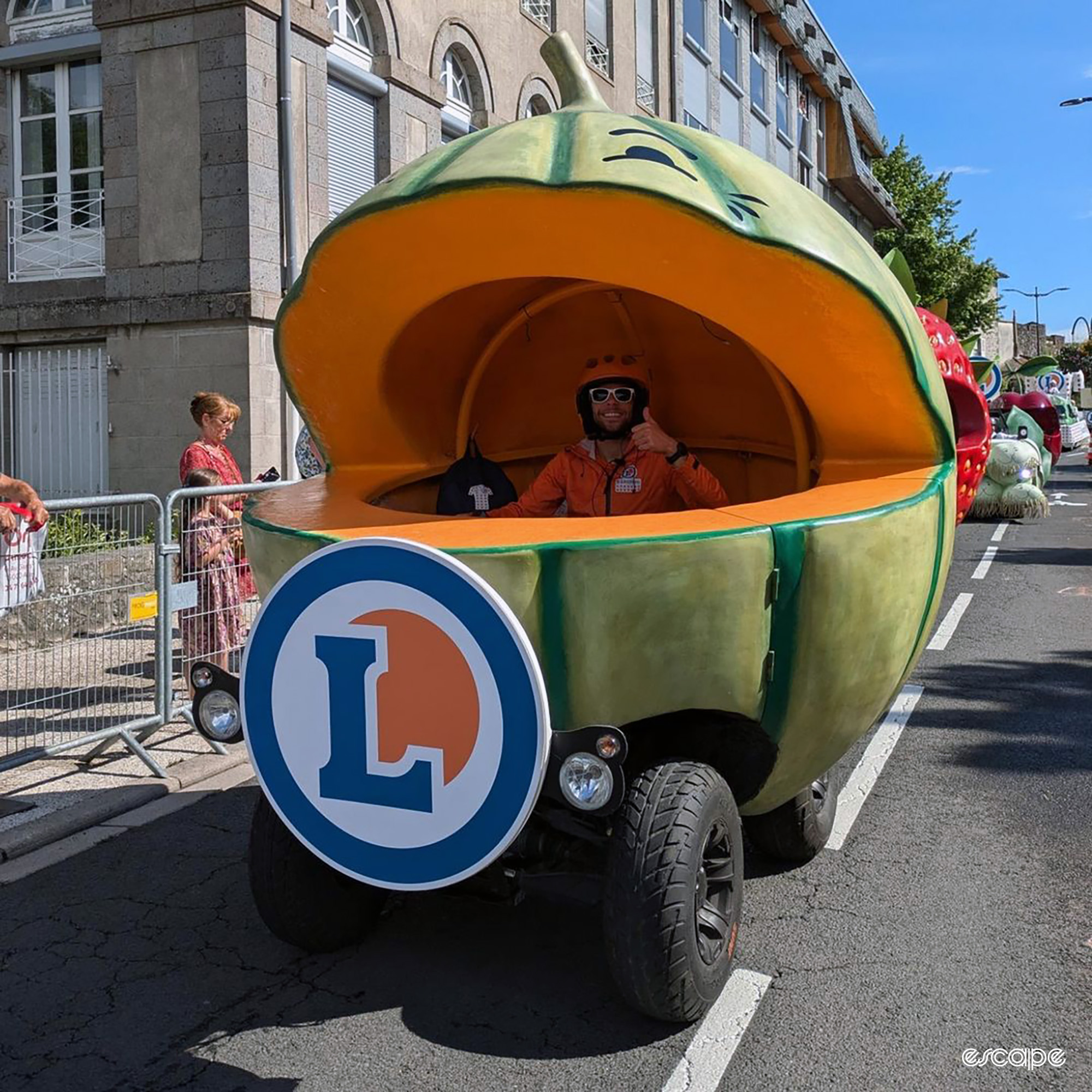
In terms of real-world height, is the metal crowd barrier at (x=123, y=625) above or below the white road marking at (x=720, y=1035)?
above

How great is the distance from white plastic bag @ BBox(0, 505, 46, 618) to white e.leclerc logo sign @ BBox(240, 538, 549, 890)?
2302 mm

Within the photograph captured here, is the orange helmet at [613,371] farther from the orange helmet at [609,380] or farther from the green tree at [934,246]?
the green tree at [934,246]

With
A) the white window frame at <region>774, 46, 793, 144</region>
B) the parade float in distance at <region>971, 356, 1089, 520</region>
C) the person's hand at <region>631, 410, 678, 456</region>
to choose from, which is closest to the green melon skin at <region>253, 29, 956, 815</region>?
the person's hand at <region>631, 410, 678, 456</region>

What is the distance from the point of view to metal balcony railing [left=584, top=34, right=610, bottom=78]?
20.2 meters

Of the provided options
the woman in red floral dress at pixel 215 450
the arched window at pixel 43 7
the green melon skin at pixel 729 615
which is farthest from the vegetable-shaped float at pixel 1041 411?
the green melon skin at pixel 729 615

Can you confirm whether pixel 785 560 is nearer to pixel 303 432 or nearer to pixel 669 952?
pixel 669 952

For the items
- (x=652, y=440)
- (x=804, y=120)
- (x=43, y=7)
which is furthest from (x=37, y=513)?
(x=804, y=120)

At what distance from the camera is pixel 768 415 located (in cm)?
473

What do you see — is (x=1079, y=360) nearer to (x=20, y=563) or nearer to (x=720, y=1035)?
(x=20, y=563)

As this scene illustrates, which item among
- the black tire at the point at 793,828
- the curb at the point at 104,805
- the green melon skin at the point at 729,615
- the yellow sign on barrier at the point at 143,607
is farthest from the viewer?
the yellow sign on barrier at the point at 143,607

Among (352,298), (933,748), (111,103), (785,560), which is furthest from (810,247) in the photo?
(111,103)

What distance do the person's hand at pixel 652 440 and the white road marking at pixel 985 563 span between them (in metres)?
8.81

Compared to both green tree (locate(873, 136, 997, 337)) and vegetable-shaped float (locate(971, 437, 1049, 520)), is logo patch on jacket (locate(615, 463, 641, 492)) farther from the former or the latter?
green tree (locate(873, 136, 997, 337))

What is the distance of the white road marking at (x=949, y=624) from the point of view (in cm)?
845
